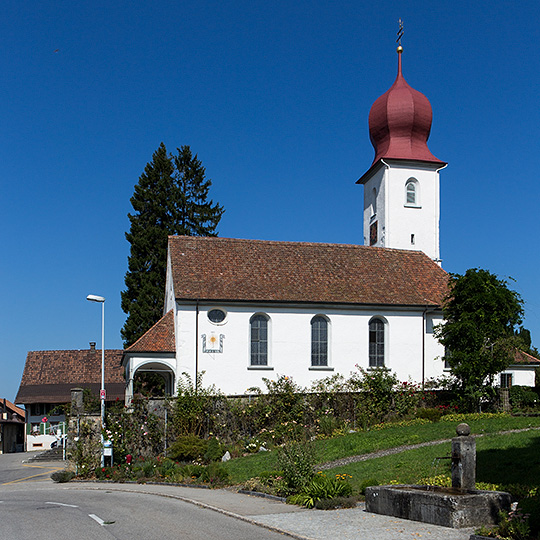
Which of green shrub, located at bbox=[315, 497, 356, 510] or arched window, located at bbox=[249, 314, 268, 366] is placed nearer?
green shrub, located at bbox=[315, 497, 356, 510]

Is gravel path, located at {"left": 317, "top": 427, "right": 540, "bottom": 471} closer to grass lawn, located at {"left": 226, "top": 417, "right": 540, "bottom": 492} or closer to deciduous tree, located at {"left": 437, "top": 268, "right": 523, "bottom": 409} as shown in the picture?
grass lawn, located at {"left": 226, "top": 417, "right": 540, "bottom": 492}

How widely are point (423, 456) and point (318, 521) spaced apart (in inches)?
265

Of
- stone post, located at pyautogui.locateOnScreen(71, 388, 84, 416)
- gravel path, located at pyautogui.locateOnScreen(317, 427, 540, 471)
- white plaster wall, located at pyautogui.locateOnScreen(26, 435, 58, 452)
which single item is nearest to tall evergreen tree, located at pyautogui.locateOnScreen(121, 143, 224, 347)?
Answer: stone post, located at pyautogui.locateOnScreen(71, 388, 84, 416)

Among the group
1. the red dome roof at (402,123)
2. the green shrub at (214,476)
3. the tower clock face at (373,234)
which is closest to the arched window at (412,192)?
the red dome roof at (402,123)

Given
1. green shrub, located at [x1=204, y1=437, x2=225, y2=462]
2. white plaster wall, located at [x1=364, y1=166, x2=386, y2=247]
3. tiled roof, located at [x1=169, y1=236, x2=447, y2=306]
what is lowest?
green shrub, located at [x1=204, y1=437, x2=225, y2=462]

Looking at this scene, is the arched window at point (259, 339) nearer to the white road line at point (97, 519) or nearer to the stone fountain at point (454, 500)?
the white road line at point (97, 519)

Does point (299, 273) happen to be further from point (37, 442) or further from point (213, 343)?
point (37, 442)

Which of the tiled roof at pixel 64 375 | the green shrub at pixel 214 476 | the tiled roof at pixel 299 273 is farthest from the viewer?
the tiled roof at pixel 64 375

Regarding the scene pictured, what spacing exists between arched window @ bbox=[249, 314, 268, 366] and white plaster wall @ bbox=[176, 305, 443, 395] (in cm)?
30

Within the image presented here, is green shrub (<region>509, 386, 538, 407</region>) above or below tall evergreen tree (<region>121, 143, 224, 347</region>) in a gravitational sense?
below

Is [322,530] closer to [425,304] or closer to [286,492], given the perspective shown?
[286,492]

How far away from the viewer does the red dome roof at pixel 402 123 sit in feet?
141

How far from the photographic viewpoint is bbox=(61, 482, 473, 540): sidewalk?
11289 millimetres

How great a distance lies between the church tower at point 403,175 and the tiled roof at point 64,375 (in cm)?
2474
